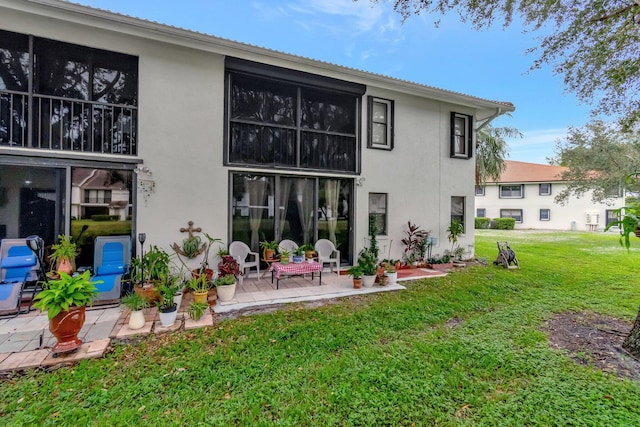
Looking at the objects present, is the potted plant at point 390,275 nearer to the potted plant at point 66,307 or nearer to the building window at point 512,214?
the potted plant at point 66,307

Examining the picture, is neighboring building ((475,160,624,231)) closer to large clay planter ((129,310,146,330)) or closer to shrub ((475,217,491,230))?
shrub ((475,217,491,230))

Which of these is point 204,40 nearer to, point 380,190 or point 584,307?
point 380,190

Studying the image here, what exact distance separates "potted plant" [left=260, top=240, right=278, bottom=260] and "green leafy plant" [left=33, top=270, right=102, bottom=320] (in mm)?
3658

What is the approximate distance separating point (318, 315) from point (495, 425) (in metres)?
2.85

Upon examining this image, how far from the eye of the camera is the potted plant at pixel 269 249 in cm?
681

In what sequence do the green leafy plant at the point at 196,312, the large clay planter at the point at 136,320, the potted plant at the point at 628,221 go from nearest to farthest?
1. the potted plant at the point at 628,221
2. the large clay planter at the point at 136,320
3. the green leafy plant at the point at 196,312

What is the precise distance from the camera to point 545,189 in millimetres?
26094

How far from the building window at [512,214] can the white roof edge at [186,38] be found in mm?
25087

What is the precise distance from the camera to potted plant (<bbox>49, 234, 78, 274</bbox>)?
4.84m

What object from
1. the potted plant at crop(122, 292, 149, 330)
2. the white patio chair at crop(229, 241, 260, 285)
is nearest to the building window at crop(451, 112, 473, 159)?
the white patio chair at crop(229, 241, 260, 285)

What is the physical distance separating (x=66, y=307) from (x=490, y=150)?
73.9ft

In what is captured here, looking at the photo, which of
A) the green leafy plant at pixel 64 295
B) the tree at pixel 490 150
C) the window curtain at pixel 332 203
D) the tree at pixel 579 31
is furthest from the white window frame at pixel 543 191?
the green leafy plant at pixel 64 295

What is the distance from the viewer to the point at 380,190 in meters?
8.33

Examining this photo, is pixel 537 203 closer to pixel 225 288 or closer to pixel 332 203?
pixel 332 203
